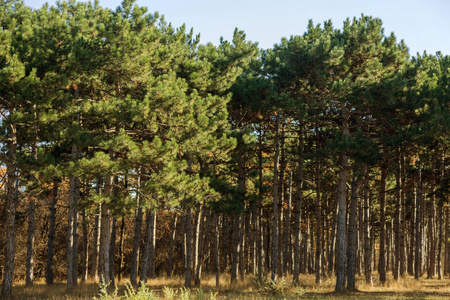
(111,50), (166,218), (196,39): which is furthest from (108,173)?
(166,218)

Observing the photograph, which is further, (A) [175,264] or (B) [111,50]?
(A) [175,264]

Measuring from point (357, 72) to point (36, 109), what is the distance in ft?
43.9

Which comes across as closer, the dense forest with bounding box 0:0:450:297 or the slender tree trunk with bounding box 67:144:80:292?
the dense forest with bounding box 0:0:450:297

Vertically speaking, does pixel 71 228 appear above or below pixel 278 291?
above

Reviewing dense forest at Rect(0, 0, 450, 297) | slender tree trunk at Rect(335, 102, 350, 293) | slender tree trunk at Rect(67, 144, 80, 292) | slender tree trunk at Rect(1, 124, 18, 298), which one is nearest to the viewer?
dense forest at Rect(0, 0, 450, 297)

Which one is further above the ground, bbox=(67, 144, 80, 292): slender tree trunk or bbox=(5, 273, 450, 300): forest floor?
bbox=(67, 144, 80, 292): slender tree trunk

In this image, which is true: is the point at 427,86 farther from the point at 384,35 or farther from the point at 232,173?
the point at 232,173

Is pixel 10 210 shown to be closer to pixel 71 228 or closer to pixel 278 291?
pixel 71 228

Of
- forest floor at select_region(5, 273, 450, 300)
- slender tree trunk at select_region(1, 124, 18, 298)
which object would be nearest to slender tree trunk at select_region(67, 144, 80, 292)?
forest floor at select_region(5, 273, 450, 300)

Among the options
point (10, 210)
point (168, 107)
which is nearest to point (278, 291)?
point (168, 107)

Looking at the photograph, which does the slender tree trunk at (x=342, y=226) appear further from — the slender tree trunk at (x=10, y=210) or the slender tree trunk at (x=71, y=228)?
the slender tree trunk at (x=10, y=210)

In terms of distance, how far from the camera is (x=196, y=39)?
19953 millimetres

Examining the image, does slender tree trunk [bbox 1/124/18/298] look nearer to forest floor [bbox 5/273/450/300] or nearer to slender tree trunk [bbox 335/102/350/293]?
forest floor [bbox 5/273/450/300]

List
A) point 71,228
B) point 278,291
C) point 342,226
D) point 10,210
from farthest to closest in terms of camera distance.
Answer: point 342,226
point 71,228
point 278,291
point 10,210
